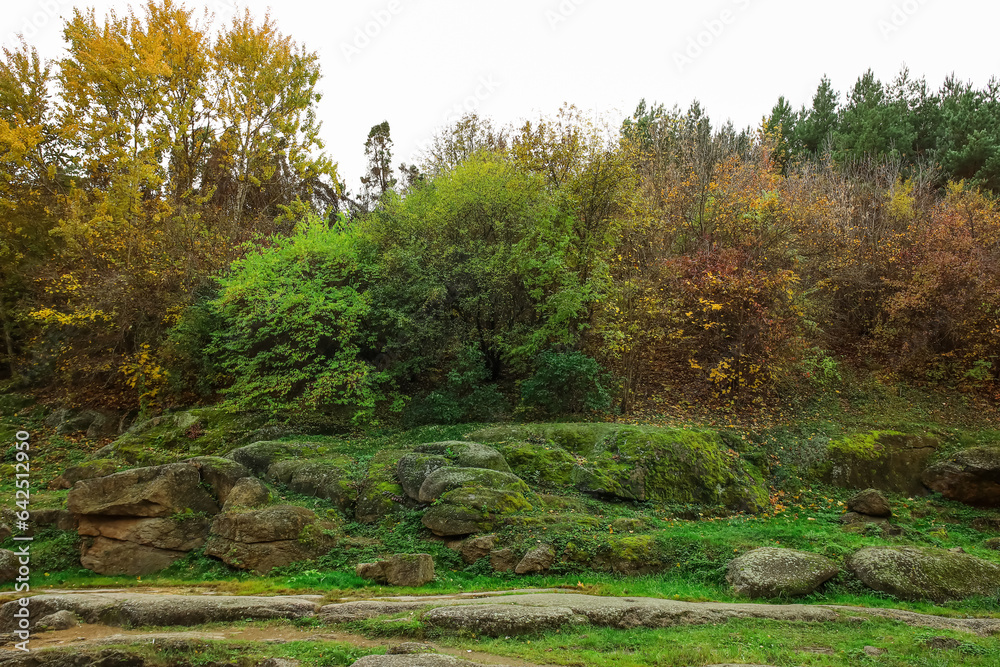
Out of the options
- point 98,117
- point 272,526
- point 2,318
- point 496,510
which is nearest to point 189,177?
point 98,117

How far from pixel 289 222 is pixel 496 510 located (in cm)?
2217

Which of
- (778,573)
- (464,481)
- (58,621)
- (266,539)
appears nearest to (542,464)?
(464,481)

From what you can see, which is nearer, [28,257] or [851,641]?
[851,641]

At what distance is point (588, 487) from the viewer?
11.7m

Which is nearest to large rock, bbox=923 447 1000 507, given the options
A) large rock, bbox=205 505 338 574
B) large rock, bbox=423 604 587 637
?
large rock, bbox=423 604 587 637

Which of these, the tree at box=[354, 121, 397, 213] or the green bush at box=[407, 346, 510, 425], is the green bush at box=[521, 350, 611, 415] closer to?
the green bush at box=[407, 346, 510, 425]

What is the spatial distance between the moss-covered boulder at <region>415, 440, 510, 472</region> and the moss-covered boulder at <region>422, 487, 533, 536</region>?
117 cm

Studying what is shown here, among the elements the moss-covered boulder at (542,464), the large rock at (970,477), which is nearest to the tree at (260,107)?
the moss-covered boulder at (542,464)

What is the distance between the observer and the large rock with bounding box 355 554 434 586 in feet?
28.1

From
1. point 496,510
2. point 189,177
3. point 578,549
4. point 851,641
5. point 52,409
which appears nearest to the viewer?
point 851,641

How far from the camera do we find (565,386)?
1557cm

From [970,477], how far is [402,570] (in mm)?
12741

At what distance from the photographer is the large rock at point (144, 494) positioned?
1006 centimetres

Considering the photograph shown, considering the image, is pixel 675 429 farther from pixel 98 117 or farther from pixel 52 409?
pixel 98 117
